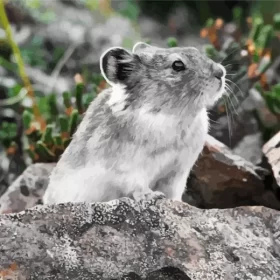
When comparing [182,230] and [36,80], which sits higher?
[182,230]

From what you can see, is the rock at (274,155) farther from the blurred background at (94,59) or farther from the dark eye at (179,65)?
the dark eye at (179,65)

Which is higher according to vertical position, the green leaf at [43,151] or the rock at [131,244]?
the rock at [131,244]

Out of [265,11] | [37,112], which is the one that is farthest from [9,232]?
[265,11]

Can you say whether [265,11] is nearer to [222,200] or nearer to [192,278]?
[222,200]

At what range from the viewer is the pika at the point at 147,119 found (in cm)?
212

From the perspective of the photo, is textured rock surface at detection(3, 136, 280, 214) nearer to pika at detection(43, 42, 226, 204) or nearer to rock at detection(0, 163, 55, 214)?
rock at detection(0, 163, 55, 214)

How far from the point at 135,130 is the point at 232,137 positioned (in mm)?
1353

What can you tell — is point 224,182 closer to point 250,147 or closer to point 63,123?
point 250,147

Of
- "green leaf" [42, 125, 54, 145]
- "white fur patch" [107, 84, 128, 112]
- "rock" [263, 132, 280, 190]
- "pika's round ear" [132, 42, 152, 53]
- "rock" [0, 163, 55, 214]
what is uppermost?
"pika's round ear" [132, 42, 152, 53]

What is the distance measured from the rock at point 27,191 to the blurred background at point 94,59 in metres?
0.16

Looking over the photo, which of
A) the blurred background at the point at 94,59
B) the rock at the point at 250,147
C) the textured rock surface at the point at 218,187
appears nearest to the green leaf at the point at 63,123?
the blurred background at the point at 94,59

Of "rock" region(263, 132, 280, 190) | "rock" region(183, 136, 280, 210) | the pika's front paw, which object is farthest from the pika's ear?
"rock" region(263, 132, 280, 190)

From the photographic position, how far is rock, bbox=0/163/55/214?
289 centimetres

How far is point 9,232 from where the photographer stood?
189 centimetres
